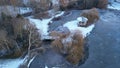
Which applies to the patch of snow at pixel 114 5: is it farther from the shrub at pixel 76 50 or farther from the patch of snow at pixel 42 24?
the shrub at pixel 76 50

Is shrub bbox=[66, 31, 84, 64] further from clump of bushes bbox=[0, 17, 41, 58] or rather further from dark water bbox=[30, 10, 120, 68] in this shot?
clump of bushes bbox=[0, 17, 41, 58]

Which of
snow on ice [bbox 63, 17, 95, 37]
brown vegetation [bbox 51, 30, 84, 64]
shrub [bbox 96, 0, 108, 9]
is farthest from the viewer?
shrub [bbox 96, 0, 108, 9]

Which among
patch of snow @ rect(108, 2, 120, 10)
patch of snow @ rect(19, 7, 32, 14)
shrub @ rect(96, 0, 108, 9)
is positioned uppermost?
patch of snow @ rect(19, 7, 32, 14)

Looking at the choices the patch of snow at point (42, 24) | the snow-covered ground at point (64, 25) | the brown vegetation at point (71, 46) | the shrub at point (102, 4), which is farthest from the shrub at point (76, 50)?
the shrub at point (102, 4)

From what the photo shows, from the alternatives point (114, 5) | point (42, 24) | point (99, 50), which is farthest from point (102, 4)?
point (99, 50)

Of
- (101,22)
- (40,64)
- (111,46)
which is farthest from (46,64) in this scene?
(101,22)

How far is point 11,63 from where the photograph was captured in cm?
1766

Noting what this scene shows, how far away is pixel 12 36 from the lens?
64.1ft

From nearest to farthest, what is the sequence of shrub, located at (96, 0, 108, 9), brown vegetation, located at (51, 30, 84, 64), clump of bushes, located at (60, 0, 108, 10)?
brown vegetation, located at (51, 30, 84, 64)
clump of bushes, located at (60, 0, 108, 10)
shrub, located at (96, 0, 108, 9)

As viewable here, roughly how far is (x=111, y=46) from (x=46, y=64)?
17.8 feet

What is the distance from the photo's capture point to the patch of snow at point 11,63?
56.6 ft

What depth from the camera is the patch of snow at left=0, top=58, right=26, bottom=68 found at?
56.6ft

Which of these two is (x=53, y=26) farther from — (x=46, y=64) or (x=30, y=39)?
(x=46, y=64)

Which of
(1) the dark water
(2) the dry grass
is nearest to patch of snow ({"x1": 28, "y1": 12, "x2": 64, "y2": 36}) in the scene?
(1) the dark water
